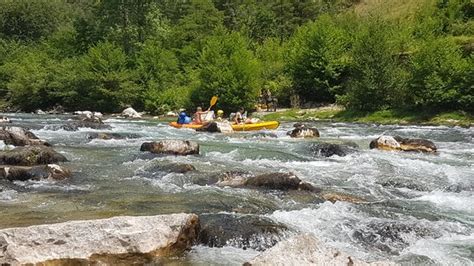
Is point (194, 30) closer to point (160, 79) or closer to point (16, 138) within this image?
point (160, 79)

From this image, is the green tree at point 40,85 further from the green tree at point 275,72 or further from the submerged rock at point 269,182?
the submerged rock at point 269,182

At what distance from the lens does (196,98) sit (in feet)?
121

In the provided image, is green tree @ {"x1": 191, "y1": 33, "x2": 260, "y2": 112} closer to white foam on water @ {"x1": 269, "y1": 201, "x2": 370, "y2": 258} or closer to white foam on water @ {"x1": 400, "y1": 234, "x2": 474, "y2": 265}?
white foam on water @ {"x1": 269, "y1": 201, "x2": 370, "y2": 258}

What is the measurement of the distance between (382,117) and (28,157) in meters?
20.9

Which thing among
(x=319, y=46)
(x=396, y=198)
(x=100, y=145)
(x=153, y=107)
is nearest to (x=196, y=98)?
(x=153, y=107)

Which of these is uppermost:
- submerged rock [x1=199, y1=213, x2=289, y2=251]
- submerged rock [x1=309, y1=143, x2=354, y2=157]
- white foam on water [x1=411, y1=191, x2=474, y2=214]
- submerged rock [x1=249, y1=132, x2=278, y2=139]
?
submerged rock [x1=199, y1=213, x2=289, y2=251]

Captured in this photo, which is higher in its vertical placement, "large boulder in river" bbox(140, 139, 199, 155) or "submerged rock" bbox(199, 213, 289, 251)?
"submerged rock" bbox(199, 213, 289, 251)

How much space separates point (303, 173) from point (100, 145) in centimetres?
830

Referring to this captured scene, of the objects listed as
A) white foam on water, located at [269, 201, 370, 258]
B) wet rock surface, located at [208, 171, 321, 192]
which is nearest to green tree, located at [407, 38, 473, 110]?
wet rock surface, located at [208, 171, 321, 192]

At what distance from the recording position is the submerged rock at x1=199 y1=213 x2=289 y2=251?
23.2 ft

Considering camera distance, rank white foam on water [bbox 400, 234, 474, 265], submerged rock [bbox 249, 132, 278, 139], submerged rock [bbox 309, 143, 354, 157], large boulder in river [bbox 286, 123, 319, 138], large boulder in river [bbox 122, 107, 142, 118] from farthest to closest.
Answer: large boulder in river [bbox 122, 107, 142, 118] < submerged rock [bbox 249, 132, 278, 139] < large boulder in river [bbox 286, 123, 319, 138] < submerged rock [bbox 309, 143, 354, 157] < white foam on water [bbox 400, 234, 474, 265]

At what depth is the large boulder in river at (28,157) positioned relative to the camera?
12.6 meters

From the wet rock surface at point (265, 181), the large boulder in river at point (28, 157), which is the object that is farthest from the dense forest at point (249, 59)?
the large boulder in river at point (28, 157)

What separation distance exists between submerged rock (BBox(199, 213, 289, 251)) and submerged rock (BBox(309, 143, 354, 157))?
8220 millimetres
